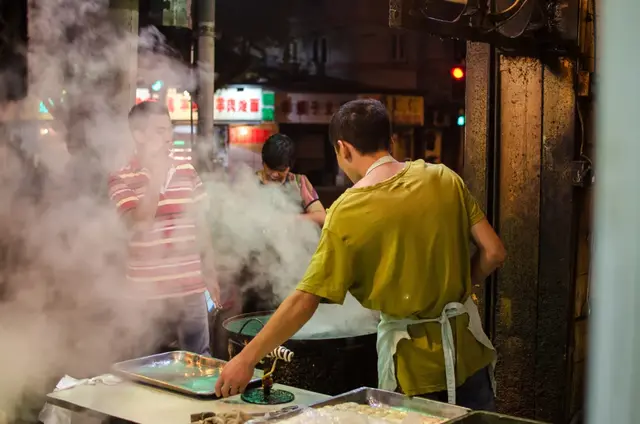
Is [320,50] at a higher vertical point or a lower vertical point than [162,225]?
higher

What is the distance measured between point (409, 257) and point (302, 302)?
54 centimetres

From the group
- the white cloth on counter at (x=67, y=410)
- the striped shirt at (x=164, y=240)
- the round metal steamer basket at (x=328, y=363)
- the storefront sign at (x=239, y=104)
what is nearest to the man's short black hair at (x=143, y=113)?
the striped shirt at (x=164, y=240)

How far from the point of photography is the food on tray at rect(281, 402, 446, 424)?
2.92 m

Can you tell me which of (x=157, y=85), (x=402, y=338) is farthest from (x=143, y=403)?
(x=157, y=85)

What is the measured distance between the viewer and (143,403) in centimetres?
347

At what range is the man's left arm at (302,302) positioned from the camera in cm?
316

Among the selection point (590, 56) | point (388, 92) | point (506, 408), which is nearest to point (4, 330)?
point (506, 408)

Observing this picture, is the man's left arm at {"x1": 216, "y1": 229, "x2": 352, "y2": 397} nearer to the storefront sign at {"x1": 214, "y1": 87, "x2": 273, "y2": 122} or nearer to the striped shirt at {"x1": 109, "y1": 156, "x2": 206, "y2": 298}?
the striped shirt at {"x1": 109, "y1": 156, "x2": 206, "y2": 298}

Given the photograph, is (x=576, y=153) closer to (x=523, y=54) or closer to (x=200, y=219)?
(x=523, y=54)

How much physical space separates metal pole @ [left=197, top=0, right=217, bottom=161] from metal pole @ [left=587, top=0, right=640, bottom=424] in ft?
23.3

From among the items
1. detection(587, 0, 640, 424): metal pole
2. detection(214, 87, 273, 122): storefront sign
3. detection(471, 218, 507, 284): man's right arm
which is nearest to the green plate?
detection(471, 218, 507, 284): man's right arm

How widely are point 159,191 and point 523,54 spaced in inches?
108

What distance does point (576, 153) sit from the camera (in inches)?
197

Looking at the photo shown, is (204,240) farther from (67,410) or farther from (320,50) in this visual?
(320,50)
